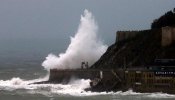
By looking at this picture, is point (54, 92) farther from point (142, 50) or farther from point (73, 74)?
point (142, 50)

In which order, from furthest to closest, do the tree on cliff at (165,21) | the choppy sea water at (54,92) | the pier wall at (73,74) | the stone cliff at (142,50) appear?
the tree on cliff at (165,21)
the stone cliff at (142,50)
the pier wall at (73,74)
the choppy sea water at (54,92)

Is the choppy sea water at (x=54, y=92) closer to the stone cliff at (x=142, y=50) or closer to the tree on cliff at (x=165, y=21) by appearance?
the stone cliff at (x=142, y=50)

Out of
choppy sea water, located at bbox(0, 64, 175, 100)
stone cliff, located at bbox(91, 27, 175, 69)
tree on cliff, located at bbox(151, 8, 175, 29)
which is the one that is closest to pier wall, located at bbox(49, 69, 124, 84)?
choppy sea water, located at bbox(0, 64, 175, 100)

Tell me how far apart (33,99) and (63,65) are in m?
22.9

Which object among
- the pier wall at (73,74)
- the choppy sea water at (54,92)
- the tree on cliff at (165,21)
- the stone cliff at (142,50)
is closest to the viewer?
the choppy sea water at (54,92)

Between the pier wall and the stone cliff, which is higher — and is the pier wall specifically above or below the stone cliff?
below

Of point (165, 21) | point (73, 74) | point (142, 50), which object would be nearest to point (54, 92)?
point (73, 74)

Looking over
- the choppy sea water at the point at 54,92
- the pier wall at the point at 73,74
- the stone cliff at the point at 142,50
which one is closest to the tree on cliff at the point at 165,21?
the stone cliff at the point at 142,50

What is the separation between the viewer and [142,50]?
68188 millimetres

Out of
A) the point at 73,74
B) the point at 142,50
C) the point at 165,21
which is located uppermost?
the point at 165,21

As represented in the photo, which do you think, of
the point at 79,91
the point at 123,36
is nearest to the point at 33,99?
the point at 79,91

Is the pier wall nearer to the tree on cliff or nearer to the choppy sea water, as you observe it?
the choppy sea water

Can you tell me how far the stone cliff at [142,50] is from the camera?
66056 mm

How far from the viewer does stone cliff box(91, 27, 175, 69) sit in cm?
6606
